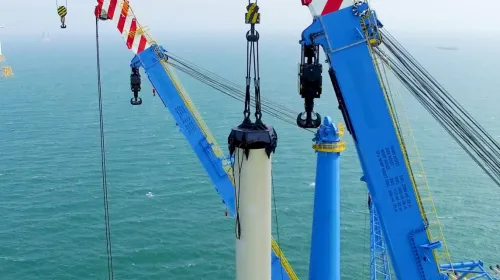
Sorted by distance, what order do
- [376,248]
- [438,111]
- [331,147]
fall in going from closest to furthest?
[438,111], [331,147], [376,248]

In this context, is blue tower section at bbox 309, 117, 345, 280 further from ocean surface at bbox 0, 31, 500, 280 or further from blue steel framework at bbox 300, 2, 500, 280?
ocean surface at bbox 0, 31, 500, 280

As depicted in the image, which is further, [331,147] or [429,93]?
[331,147]

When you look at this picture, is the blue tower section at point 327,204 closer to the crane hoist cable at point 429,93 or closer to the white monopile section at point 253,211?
the crane hoist cable at point 429,93

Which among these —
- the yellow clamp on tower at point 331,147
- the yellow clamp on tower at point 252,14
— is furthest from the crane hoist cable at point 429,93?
the yellow clamp on tower at point 252,14

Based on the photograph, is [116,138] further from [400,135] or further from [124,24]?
[400,135]

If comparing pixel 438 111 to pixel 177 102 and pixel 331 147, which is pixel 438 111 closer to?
pixel 331 147

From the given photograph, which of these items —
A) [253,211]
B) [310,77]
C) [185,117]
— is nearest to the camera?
[253,211]

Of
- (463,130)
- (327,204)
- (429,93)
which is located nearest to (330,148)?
(327,204)
